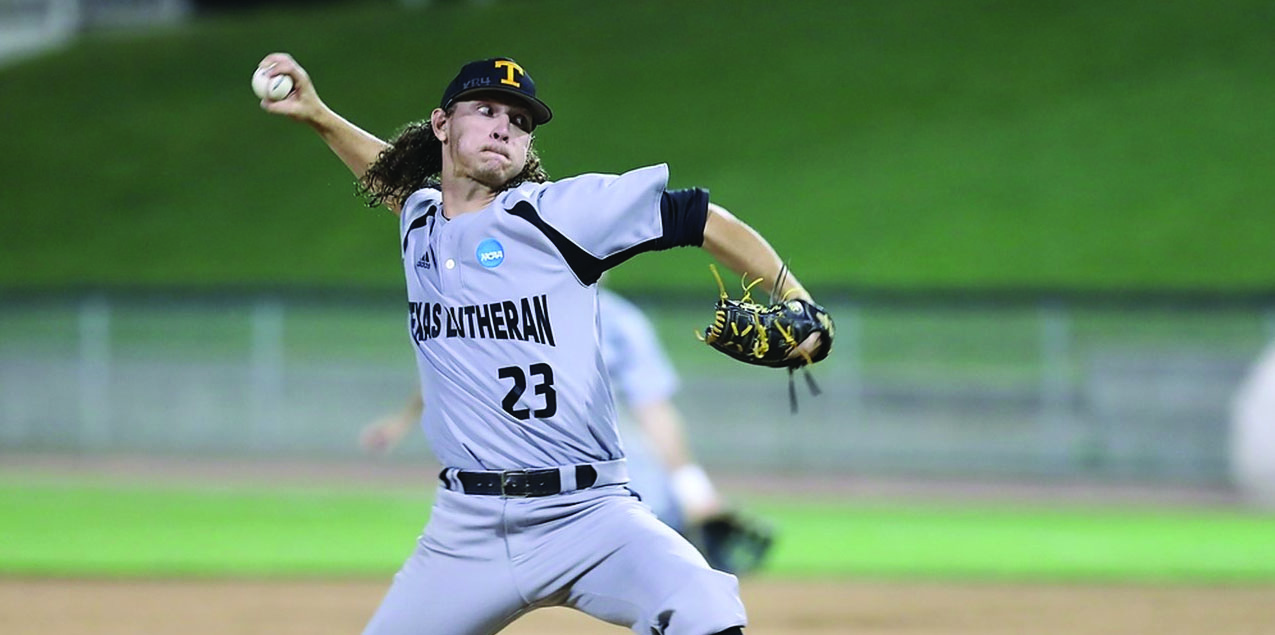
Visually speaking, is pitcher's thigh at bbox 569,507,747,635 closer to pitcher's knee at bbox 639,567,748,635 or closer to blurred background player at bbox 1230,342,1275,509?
pitcher's knee at bbox 639,567,748,635

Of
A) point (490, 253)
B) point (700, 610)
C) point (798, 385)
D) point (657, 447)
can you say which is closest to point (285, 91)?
point (490, 253)

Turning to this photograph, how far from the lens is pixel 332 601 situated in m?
10.0

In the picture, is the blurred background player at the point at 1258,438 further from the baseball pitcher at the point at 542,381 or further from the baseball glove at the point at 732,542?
the baseball pitcher at the point at 542,381

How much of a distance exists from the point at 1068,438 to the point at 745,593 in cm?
1182

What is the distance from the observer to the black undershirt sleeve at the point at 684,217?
4.63m

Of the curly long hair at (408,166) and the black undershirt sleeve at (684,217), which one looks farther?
the curly long hair at (408,166)

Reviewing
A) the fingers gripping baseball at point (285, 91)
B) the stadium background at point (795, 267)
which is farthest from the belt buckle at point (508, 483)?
the stadium background at point (795, 267)

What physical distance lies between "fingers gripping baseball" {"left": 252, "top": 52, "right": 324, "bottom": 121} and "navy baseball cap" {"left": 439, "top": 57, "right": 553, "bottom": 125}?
655 millimetres

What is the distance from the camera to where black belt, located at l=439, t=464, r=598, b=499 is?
4.70 metres

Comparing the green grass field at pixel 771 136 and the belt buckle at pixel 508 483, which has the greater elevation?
the green grass field at pixel 771 136

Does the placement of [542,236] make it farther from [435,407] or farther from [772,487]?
[772,487]

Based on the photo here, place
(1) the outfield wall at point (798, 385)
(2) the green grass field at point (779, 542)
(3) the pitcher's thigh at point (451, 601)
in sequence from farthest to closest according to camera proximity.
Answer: (1) the outfield wall at point (798, 385), (2) the green grass field at point (779, 542), (3) the pitcher's thigh at point (451, 601)

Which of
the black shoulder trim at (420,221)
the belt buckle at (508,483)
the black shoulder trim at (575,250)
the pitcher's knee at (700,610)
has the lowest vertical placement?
the pitcher's knee at (700,610)

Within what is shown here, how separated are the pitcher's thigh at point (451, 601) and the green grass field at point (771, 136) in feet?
74.9
